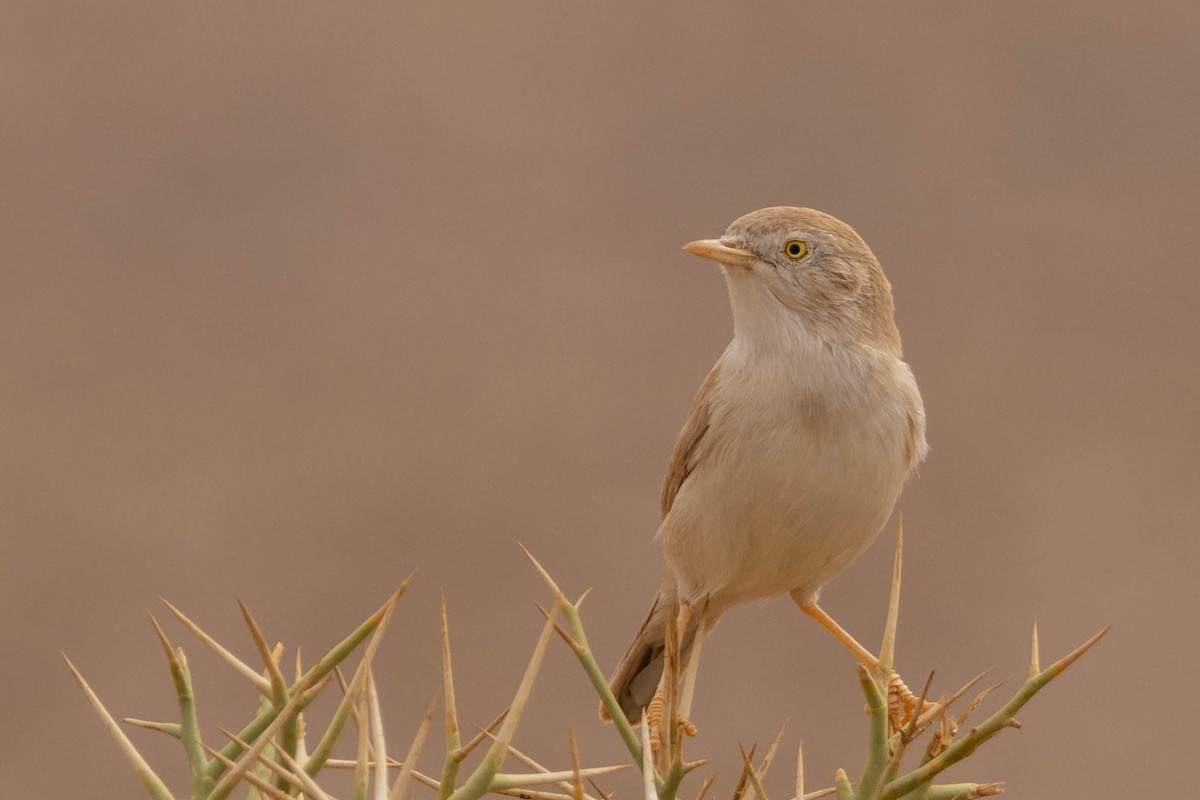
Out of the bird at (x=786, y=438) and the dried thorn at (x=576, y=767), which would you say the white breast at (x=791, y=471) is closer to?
the bird at (x=786, y=438)

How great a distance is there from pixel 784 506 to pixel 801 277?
0.66 metres

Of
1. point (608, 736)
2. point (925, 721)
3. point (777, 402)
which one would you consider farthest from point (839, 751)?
point (925, 721)

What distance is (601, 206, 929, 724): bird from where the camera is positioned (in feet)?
12.1

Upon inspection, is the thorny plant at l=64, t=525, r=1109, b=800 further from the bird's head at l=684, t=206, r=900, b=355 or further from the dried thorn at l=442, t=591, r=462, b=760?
the bird's head at l=684, t=206, r=900, b=355

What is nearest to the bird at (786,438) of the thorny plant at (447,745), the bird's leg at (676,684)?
the bird's leg at (676,684)

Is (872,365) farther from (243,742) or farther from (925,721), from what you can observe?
(243,742)

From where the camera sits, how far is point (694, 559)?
3.91m

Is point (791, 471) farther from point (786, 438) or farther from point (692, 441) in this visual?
point (692, 441)

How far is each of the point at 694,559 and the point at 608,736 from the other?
307 cm

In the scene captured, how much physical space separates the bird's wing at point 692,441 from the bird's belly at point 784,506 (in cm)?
8

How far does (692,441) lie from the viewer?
13.2 ft

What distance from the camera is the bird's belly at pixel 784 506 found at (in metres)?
3.66

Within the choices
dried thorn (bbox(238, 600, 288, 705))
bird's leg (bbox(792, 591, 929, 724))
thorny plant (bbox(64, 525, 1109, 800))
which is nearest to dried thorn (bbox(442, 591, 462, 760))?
thorny plant (bbox(64, 525, 1109, 800))

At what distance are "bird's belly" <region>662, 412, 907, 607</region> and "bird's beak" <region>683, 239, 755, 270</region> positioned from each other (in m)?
0.47
